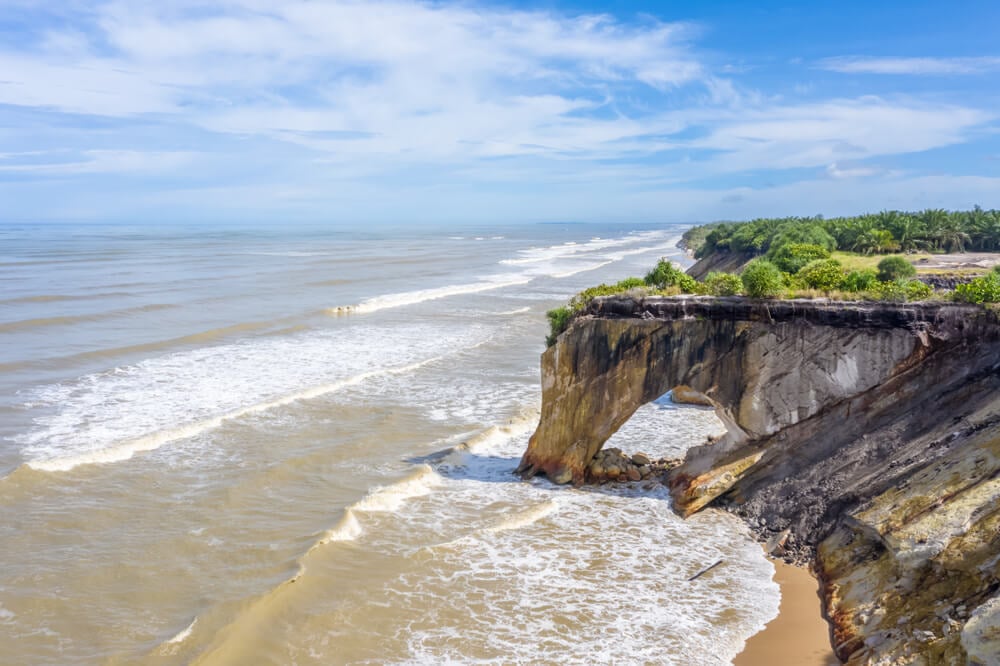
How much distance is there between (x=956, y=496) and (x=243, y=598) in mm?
13331

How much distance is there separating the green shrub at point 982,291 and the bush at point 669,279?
600 centimetres

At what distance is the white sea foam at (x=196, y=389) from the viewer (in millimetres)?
24812

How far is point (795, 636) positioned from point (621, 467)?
769 centimetres

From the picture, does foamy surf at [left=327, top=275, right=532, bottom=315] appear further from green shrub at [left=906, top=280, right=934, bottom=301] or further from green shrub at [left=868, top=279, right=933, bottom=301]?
green shrub at [left=906, top=280, right=934, bottom=301]

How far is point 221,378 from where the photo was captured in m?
33.2

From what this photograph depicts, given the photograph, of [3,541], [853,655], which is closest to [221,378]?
[3,541]

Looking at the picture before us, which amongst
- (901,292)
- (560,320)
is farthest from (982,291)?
(560,320)

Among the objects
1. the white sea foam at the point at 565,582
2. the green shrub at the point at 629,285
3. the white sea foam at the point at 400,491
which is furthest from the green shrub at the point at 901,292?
the white sea foam at the point at 400,491

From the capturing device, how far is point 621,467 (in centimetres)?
2062

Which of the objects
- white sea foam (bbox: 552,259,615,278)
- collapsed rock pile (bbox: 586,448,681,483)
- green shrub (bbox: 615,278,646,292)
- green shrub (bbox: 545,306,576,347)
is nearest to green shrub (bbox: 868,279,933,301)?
green shrub (bbox: 615,278,646,292)

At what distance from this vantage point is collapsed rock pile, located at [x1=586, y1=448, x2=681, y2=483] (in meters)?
20.4

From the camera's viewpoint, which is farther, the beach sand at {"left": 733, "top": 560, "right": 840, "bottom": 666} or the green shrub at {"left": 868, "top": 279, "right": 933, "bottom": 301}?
the green shrub at {"left": 868, "top": 279, "right": 933, "bottom": 301}

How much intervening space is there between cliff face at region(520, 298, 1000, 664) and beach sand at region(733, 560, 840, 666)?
12.6 inches

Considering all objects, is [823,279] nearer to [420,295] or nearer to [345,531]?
[345,531]
